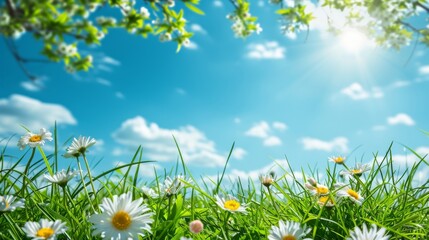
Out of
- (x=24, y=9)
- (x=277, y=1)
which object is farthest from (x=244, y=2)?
(x=24, y=9)

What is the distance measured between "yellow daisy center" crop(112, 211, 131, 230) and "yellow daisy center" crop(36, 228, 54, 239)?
0.63ft

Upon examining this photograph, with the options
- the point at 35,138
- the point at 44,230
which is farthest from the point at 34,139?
the point at 44,230

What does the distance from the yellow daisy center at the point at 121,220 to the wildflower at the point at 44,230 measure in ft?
0.49

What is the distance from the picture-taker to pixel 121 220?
1.39 meters

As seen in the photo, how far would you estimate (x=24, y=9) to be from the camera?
4.17 metres

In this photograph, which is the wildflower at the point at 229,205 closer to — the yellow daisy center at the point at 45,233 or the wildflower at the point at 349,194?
the wildflower at the point at 349,194

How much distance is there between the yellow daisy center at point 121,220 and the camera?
1.38 m

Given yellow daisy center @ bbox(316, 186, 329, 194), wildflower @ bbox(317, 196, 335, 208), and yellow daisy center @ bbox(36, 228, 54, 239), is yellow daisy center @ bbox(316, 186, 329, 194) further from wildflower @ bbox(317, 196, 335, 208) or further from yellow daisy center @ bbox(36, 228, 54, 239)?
yellow daisy center @ bbox(36, 228, 54, 239)

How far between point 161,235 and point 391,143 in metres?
1.20

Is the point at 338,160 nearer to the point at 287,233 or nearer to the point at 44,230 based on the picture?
the point at 287,233

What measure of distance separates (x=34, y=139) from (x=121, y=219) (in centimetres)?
83

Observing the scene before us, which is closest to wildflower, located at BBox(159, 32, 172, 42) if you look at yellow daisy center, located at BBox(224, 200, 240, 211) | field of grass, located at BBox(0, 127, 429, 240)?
field of grass, located at BBox(0, 127, 429, 240)

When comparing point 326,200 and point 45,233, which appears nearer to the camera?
point 45,233

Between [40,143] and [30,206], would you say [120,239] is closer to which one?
[40,143]
